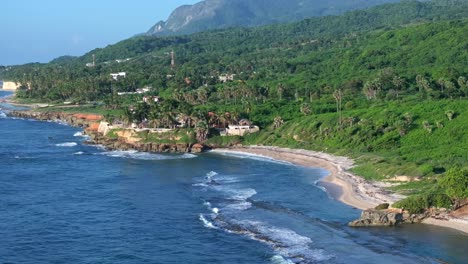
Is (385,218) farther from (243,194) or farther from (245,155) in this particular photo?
(245,155)

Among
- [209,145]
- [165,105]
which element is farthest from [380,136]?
[165,105]

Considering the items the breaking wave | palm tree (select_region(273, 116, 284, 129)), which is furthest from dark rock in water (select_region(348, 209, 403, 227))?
palm tree (select_region(273, 116, 284, 129))

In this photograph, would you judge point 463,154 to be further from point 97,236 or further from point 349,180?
point 97,236

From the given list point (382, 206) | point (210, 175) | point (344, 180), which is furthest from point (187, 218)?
point (210, 175)

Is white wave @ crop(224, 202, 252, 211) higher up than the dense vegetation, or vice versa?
the dense vegetation

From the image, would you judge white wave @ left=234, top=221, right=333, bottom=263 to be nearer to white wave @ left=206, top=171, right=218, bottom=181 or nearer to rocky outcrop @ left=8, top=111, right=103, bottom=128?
white wave @ left=206, top=171, right=218, bottom=181
